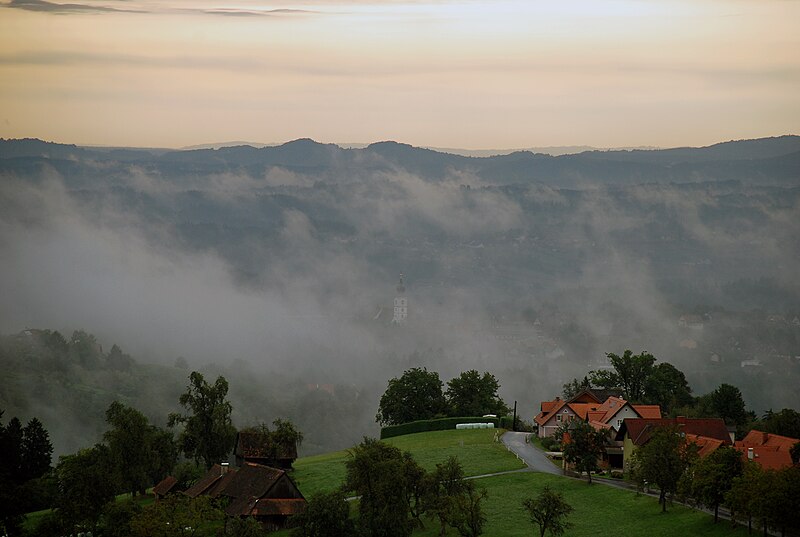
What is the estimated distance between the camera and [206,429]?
268ft

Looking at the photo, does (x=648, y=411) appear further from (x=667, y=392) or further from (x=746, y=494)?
(x=746, y=494)

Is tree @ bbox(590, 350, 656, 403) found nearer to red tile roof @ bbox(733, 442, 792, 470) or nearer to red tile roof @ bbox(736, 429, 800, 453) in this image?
red tile roof @ bbox(736, 429, 800, 453)

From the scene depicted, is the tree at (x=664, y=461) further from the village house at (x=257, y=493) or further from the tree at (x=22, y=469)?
the tree at (x=22, y=469)

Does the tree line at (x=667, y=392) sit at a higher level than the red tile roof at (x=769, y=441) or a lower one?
higher

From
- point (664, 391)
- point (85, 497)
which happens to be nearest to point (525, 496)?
point (85, 497)

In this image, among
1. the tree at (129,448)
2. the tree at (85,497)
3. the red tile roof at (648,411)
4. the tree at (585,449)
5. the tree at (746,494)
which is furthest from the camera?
the red tile roof at (648,411)

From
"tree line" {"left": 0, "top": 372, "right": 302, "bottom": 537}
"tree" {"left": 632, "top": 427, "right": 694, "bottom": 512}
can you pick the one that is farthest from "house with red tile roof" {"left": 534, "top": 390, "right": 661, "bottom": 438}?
"tree line" {"left": 0, "top": 372, "right": 302, "bottom": 537}

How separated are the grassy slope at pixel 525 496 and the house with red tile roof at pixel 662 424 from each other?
14.9 ft

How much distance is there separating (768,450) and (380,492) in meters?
21.1

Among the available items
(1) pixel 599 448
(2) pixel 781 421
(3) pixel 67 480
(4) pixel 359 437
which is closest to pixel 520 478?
(1) pixel 599 448

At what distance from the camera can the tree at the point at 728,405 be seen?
9281 cm

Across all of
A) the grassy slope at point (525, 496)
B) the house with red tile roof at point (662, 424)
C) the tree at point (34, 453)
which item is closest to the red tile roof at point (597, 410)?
the grassy slope at point (525, 496)

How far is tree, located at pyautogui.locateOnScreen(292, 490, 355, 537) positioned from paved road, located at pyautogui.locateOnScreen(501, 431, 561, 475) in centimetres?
1759

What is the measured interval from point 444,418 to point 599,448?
31.5m
